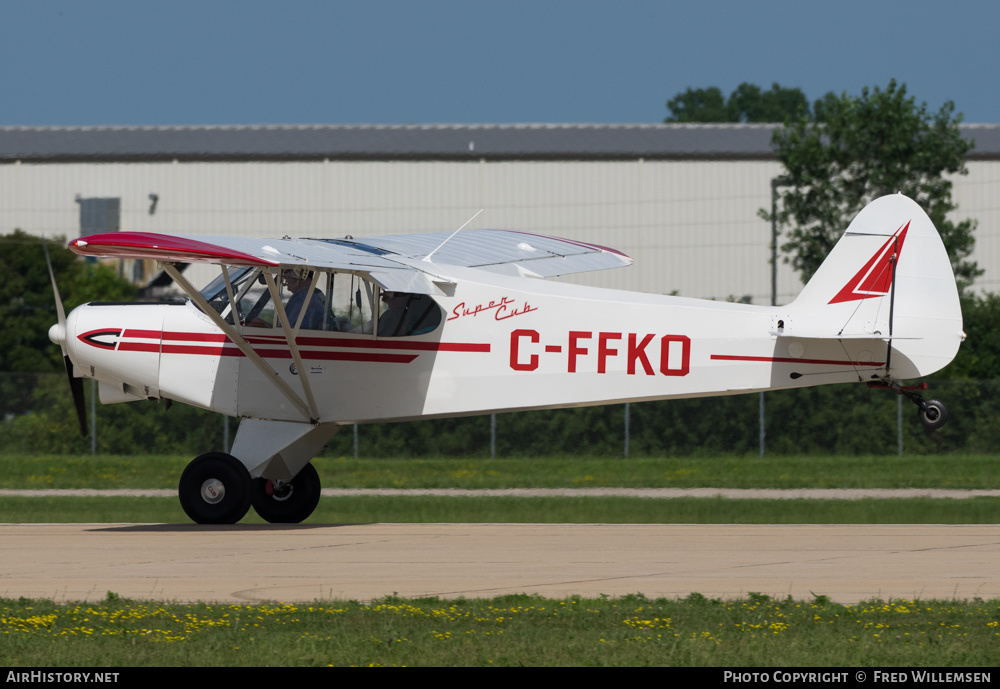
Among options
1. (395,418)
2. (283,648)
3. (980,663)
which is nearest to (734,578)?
(980,663)

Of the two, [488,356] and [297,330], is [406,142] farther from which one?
[488,356]

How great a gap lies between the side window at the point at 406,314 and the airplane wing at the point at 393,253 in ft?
1.12

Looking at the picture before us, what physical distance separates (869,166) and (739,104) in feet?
288

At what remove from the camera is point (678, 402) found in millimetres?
Result: 30219

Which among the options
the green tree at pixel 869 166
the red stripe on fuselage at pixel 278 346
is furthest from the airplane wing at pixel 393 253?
the green tree at pixel 869 166

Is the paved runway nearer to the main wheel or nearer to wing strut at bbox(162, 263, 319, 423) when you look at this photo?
the main wheel

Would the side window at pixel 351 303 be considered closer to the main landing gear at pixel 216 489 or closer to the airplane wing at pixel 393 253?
the airplane wing at pixel 393 253

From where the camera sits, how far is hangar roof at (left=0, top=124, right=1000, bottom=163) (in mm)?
52031

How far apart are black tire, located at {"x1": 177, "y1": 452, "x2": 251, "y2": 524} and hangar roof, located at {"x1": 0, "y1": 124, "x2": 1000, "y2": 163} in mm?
37950

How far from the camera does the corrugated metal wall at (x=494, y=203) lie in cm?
4944

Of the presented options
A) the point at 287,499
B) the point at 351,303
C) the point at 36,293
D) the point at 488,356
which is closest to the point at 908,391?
the point at 488,356

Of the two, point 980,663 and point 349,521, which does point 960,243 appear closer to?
point 349,521

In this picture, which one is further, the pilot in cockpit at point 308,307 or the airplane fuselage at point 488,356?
the pilot in cockpit at point 308,307

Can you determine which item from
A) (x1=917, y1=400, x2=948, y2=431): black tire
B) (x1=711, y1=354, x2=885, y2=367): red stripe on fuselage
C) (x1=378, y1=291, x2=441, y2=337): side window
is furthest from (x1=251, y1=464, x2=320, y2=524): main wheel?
(x1=917, y1=400, x2=948, y2=431): black tire
